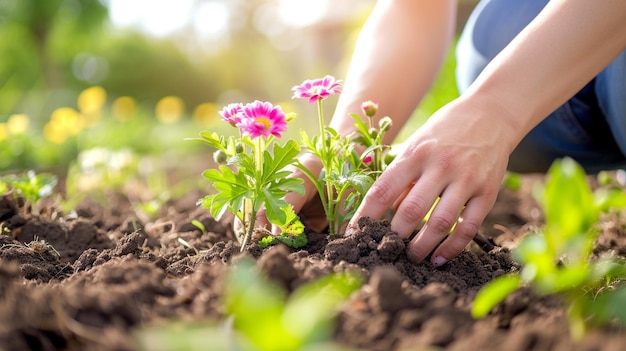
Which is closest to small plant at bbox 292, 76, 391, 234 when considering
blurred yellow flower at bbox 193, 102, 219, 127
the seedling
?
the seedling

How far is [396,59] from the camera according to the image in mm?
2135

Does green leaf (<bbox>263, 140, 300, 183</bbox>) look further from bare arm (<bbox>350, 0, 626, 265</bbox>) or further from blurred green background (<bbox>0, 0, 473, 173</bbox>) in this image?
blurred green background (<bbox>0, 0, 473, 173</bbox>)

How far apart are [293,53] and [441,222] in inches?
683

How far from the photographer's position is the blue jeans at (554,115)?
2.40 metres

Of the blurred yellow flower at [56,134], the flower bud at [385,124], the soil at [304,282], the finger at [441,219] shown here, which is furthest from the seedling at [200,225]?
the blurred yellow flower at [56,134]

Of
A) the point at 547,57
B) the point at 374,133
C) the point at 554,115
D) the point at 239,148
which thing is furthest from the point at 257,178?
the point at 554,115

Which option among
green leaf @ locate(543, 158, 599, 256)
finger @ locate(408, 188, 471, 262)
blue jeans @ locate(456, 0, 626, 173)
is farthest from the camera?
blue jeans @ locate(456, 0, 626, 173)

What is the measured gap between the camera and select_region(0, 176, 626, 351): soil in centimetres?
90

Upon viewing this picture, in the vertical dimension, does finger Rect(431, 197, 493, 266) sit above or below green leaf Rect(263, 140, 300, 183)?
below

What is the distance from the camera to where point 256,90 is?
21031 millimetres

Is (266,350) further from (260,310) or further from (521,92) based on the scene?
(521,92)

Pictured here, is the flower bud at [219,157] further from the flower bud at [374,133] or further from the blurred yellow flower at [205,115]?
the blurred yellow flower at [205,115]

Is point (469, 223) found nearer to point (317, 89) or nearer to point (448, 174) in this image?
point (448, 174)

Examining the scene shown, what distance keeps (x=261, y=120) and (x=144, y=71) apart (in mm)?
17861
